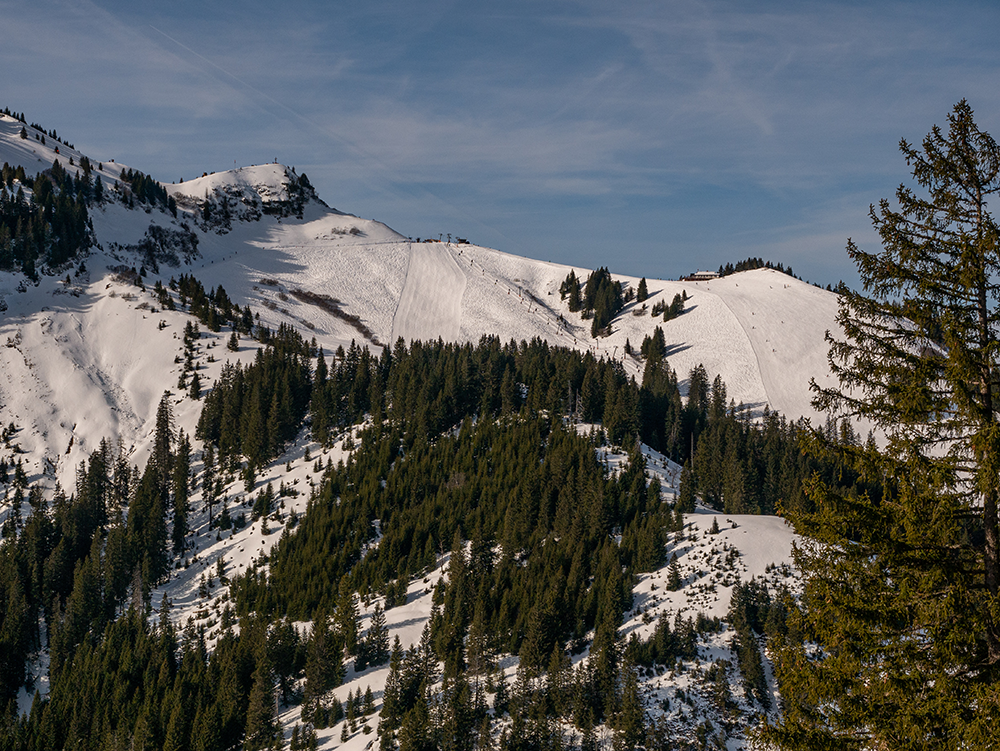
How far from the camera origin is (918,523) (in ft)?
39.9

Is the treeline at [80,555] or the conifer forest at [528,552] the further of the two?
the treeline at [80,555]

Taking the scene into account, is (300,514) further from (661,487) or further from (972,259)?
(972,259)

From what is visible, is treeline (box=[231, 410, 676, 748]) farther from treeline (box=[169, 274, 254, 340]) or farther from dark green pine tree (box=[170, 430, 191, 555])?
treeline (box=[169, 274, 254, 340])

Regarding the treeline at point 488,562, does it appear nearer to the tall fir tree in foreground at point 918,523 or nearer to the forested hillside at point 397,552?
the forested hillside at point 397,552

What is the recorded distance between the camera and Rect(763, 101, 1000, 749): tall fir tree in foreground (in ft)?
37.9

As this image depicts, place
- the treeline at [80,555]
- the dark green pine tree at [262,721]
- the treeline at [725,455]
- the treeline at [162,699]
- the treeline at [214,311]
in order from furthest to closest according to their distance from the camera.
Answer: the treeline at [214,311]
the treeline at [725,455]
the treeline at [80,555]
the treeline at [162,699]
the dark green pine tree at [262,721]

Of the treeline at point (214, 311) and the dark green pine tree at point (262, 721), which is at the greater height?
the treeline at point (214, 311)

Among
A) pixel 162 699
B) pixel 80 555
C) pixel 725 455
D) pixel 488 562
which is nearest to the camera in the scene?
pixel 162 699

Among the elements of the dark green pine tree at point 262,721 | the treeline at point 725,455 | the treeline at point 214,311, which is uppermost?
the treeline at point 214,311

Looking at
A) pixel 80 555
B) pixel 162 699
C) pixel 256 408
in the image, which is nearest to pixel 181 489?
pixel 80 555

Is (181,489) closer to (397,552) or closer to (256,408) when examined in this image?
(256,408)

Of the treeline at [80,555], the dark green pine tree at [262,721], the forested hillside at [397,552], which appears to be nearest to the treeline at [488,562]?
the forested hillside at [397,552]

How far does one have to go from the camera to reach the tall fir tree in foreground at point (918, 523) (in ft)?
37.9

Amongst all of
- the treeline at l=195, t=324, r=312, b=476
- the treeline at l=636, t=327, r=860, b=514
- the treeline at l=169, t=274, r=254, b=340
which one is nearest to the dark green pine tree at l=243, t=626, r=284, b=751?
the treeline at l=195, t=324, r=312, b=476
